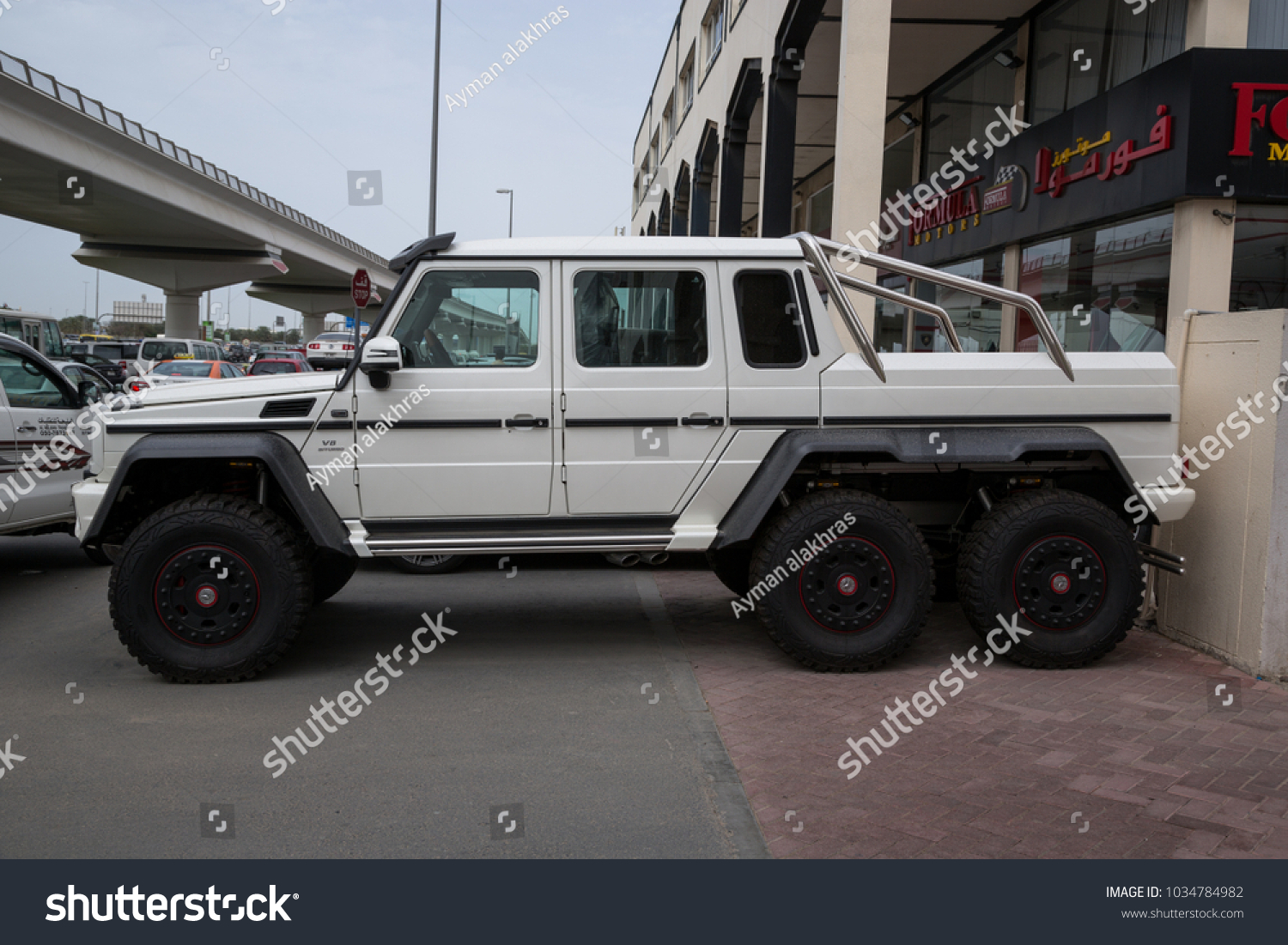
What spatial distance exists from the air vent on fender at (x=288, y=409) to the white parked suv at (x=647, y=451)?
14 mm

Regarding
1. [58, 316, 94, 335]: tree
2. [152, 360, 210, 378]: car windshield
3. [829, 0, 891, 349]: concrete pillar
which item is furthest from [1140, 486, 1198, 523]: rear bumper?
[58, 316, 94, 335]: tree

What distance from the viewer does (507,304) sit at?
5.75 metres

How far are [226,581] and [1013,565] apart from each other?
4245 millimetres

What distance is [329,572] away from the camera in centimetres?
682

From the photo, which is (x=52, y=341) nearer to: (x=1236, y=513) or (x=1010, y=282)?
(x=1010, y=282)

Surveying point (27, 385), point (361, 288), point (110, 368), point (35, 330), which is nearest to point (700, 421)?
A: point (27, 385)

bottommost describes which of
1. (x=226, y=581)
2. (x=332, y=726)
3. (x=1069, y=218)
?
(x=332, y=726)

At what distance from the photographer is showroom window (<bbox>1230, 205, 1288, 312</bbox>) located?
9273mm

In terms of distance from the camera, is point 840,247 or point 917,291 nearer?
point 840,247

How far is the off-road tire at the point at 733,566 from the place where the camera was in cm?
680

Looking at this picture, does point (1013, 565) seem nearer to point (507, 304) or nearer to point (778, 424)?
point (778, 424)

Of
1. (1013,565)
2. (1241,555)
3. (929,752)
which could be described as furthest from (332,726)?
(1241,555)
